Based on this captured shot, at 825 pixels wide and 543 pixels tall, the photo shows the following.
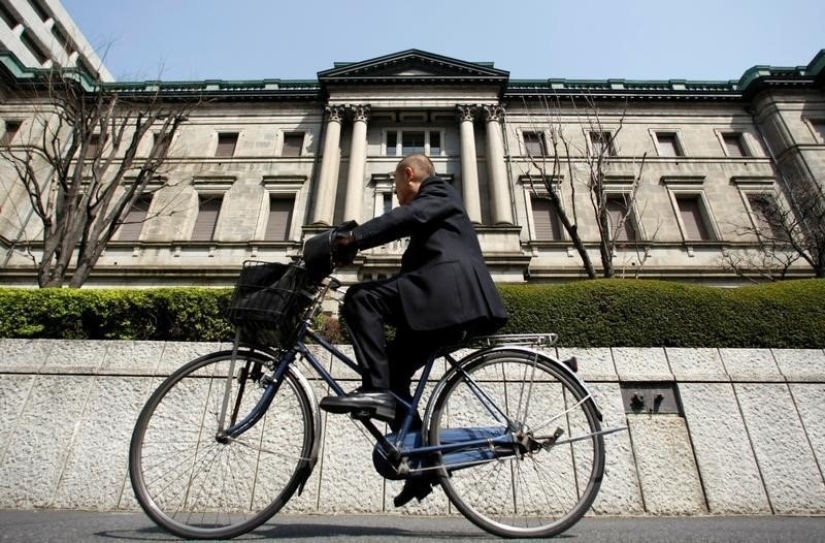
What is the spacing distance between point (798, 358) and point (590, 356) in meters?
2.06

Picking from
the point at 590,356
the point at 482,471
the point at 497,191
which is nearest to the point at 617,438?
the point at 590,356

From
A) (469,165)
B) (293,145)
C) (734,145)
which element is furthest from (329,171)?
(734,145)

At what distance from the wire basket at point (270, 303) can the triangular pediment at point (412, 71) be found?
21.2 meters

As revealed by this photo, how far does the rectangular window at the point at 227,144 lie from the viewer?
68.3 ft

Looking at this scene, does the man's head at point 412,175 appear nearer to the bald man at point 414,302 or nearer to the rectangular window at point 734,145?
the bald man at point 414,302

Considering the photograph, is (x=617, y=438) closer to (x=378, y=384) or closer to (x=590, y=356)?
(x=590, y=356)

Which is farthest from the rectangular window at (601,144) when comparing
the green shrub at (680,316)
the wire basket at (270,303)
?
the wire basket at (270,303)

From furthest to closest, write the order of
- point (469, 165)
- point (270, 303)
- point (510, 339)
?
point (469, 165), point (510, 339), point (270, 303)

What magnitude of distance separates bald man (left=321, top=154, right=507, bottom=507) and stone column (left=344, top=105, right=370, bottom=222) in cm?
1496

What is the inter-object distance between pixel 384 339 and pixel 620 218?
59.6 feet

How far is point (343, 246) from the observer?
210 centimetres

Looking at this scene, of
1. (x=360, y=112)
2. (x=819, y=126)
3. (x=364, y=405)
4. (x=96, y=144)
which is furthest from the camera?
(x=360, y=112)

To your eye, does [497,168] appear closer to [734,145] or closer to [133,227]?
[734,145]

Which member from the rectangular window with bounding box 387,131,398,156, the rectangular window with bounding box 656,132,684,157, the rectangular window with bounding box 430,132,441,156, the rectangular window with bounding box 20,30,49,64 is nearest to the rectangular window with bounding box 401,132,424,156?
the rectangular window with bounding box 387,131,398,156
